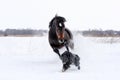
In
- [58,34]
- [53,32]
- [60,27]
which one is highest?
[60,27]

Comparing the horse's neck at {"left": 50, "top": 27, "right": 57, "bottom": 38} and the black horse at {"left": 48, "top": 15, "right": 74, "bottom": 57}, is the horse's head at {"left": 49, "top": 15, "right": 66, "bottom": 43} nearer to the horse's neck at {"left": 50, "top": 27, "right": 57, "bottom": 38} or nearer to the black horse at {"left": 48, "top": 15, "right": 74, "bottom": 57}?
the black horse at {"left": 48, "top": 15, "right": 74, "bottom": 57}

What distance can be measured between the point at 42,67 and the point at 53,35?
1261mm

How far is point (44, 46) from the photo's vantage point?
2611 cm

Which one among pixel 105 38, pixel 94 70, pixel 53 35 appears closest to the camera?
pixel 94 70

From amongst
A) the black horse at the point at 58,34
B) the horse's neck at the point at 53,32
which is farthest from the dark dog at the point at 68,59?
the horse's neck at the point at 53,32

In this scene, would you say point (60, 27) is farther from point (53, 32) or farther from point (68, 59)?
point (53, 32)

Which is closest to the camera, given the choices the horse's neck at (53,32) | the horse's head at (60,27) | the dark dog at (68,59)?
the dark dog at (68,59)

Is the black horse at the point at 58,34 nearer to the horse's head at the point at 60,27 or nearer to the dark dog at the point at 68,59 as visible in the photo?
the horse's head at the point at 60,27

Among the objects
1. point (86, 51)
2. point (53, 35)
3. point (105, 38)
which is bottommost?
point (105, 38)

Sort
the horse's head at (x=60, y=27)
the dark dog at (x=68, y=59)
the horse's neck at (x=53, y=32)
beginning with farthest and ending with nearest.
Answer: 1. the horse's neck at (x=53, y=32)
2. the horse's head at (x=60, y=27)
3. the dark dog at (x=68, y=59)

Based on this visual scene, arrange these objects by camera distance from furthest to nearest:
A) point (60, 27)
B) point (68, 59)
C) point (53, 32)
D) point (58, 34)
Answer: point (53, 32), point (58, 34), point (60, 27), point (68, 59)

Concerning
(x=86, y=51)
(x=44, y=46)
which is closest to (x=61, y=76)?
(x=86, y=51)

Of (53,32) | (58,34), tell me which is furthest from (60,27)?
(53,32)

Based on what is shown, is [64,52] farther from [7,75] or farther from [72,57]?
[7,75]
